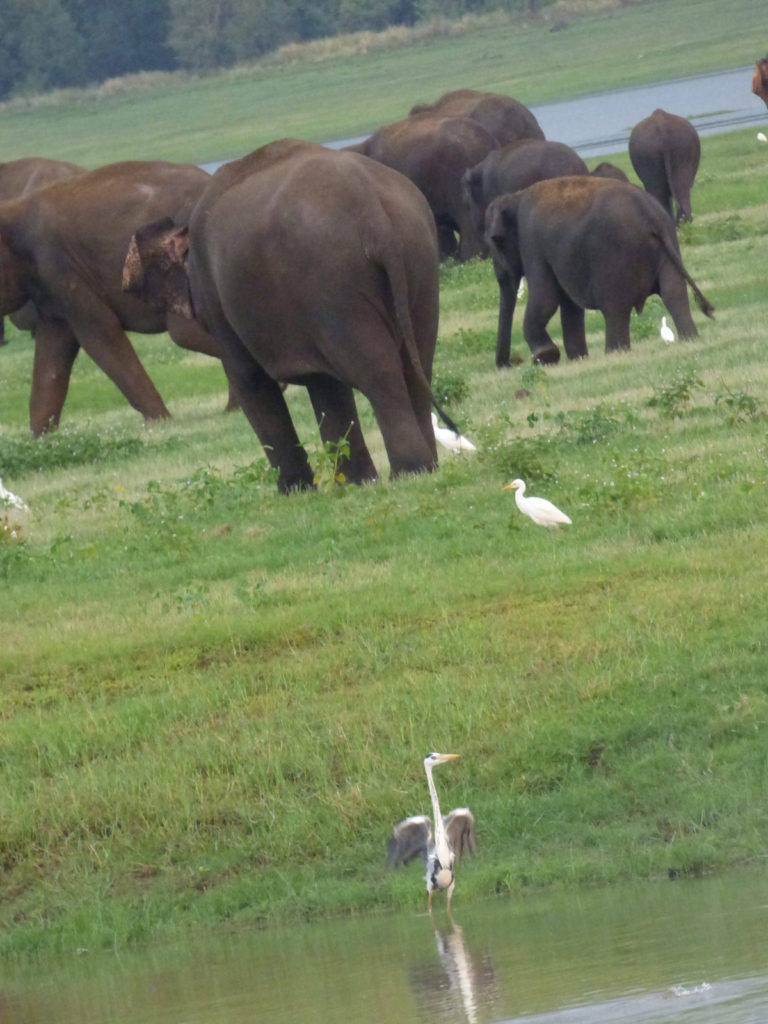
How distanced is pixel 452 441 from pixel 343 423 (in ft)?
2.46

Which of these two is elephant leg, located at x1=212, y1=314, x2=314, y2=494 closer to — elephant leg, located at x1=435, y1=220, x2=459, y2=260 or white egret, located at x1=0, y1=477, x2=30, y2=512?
white egret, located at x1=0, y1=477, x2=30, y2=512

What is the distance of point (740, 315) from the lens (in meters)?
18.9

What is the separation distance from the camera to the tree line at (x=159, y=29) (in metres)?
78.4

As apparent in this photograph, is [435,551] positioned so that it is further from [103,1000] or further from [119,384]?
[119,384]

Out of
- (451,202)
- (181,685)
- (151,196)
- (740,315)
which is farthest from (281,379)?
(451,202)

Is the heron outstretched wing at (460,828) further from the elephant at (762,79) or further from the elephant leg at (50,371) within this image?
the elephant at (762,79)

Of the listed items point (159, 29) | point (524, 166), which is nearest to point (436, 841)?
point (524, 166)

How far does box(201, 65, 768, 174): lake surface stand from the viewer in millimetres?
46250

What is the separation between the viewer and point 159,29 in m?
82.7

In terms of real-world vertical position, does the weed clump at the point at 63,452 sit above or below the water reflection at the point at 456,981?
below

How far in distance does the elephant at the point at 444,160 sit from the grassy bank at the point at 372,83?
28.4 meters

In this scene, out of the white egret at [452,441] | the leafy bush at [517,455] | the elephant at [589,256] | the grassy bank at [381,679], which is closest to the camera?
the grassy bank at [381,679]

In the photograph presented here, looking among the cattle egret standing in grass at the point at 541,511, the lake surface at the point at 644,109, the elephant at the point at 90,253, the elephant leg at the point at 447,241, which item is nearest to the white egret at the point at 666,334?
the elephant at the point at 90,253

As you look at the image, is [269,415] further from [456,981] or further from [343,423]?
[456,981]
